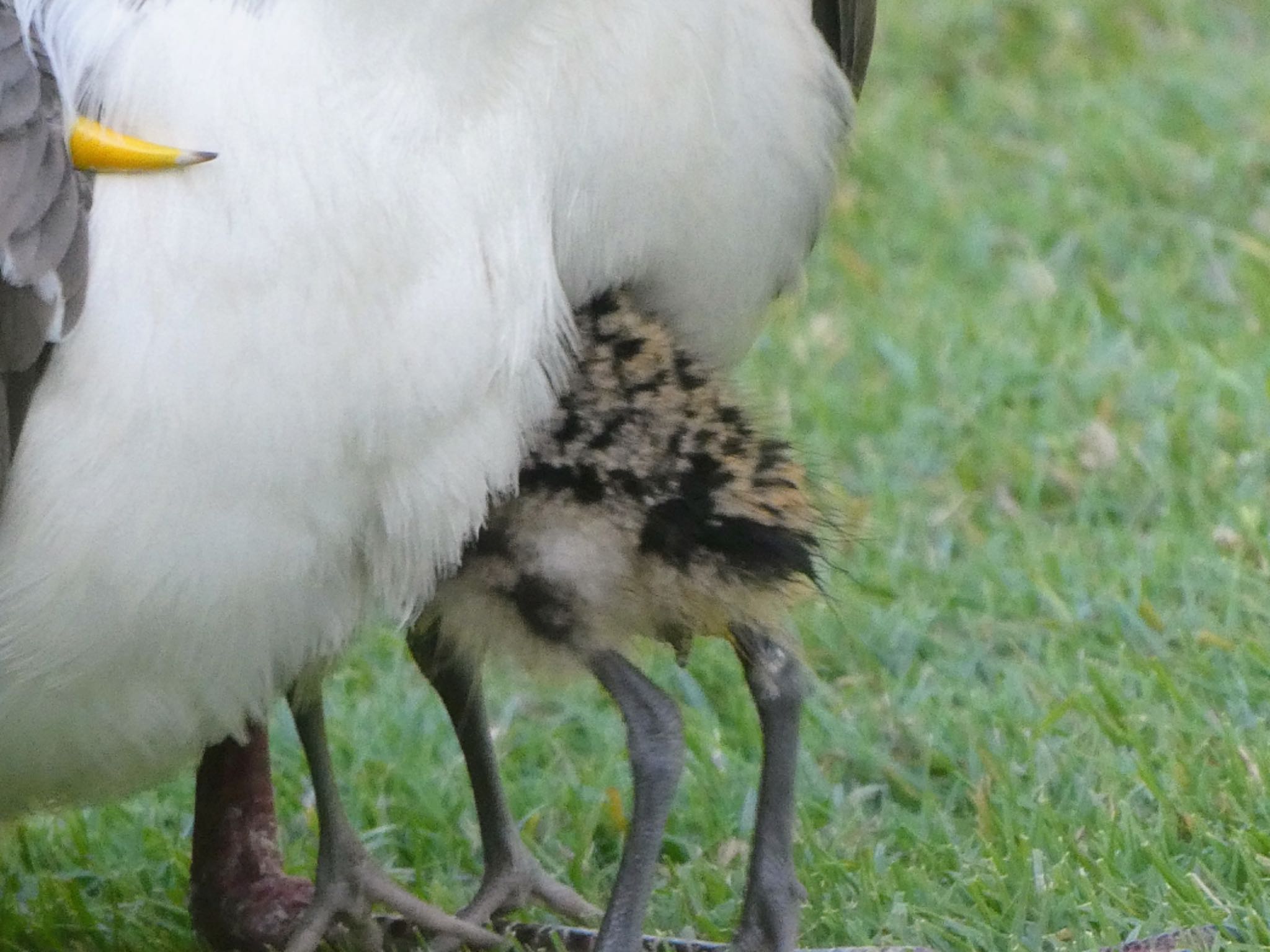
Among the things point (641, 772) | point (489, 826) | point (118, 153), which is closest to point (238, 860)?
point (489, 826)

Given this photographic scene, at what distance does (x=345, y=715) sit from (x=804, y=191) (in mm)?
1589

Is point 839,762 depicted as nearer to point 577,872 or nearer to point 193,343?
point 577,872

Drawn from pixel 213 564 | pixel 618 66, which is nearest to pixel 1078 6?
pixel 618 66

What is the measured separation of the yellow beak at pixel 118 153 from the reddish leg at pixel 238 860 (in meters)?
1.29

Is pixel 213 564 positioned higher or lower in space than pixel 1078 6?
higher

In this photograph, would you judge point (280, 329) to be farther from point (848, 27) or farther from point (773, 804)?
point (848, 27)

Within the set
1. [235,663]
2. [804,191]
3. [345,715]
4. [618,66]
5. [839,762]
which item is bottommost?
[345,715]

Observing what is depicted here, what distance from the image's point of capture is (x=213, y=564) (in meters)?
3.24

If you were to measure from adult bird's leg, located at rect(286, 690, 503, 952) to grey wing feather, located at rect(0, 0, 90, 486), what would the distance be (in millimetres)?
1105

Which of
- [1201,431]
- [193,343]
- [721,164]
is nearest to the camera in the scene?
[193,343]

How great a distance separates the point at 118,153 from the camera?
3.18m

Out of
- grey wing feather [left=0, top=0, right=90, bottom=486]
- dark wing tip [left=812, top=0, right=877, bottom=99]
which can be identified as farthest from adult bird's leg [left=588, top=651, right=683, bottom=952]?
dark wing tip [left=812, top=0, right=877, bottom=99]

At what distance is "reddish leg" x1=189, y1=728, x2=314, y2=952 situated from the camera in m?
4.21

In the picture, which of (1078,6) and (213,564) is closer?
(213,564)
